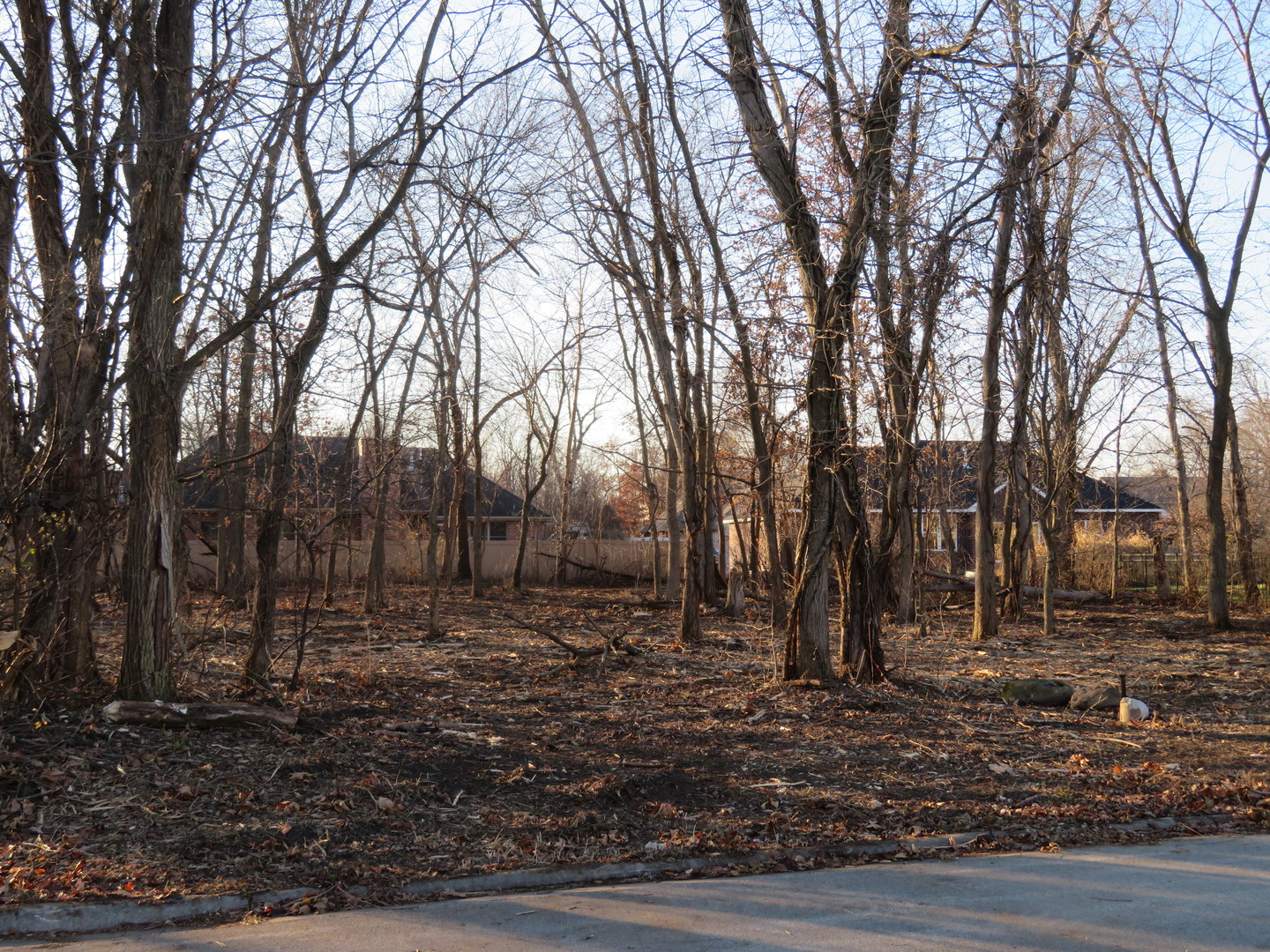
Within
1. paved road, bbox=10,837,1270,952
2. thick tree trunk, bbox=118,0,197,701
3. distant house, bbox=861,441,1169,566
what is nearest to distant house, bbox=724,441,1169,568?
distant house, bbox=861,441,1169,566

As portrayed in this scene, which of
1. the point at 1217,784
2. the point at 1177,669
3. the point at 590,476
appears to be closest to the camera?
the point at 1217,784

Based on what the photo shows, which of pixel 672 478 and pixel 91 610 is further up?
pixel 672 478

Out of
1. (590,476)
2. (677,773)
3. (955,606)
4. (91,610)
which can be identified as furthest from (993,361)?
(590,476)

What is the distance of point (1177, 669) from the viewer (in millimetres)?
12016

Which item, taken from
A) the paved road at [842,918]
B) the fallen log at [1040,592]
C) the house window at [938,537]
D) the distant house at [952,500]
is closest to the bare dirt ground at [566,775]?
the paved road at [842,918]

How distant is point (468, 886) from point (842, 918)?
68.4 inches

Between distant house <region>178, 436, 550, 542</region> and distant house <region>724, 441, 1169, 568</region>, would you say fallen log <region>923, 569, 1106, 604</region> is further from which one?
distant house <region>178, 436, 550, 542</region>

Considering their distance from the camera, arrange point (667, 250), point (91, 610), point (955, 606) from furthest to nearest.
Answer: point (955, 606) < point (667, 250) < point (91, 610)

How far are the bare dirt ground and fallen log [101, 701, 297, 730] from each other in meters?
0.09

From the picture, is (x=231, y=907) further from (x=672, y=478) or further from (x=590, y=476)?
(x=590, y=476)

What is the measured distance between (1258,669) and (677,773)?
9565 mm

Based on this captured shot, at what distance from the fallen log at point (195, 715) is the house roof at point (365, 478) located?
25.8 feet

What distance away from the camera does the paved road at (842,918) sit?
3.80m

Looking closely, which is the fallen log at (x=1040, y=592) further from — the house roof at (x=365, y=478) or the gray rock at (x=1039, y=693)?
the house roof at (x=365, y=478)
